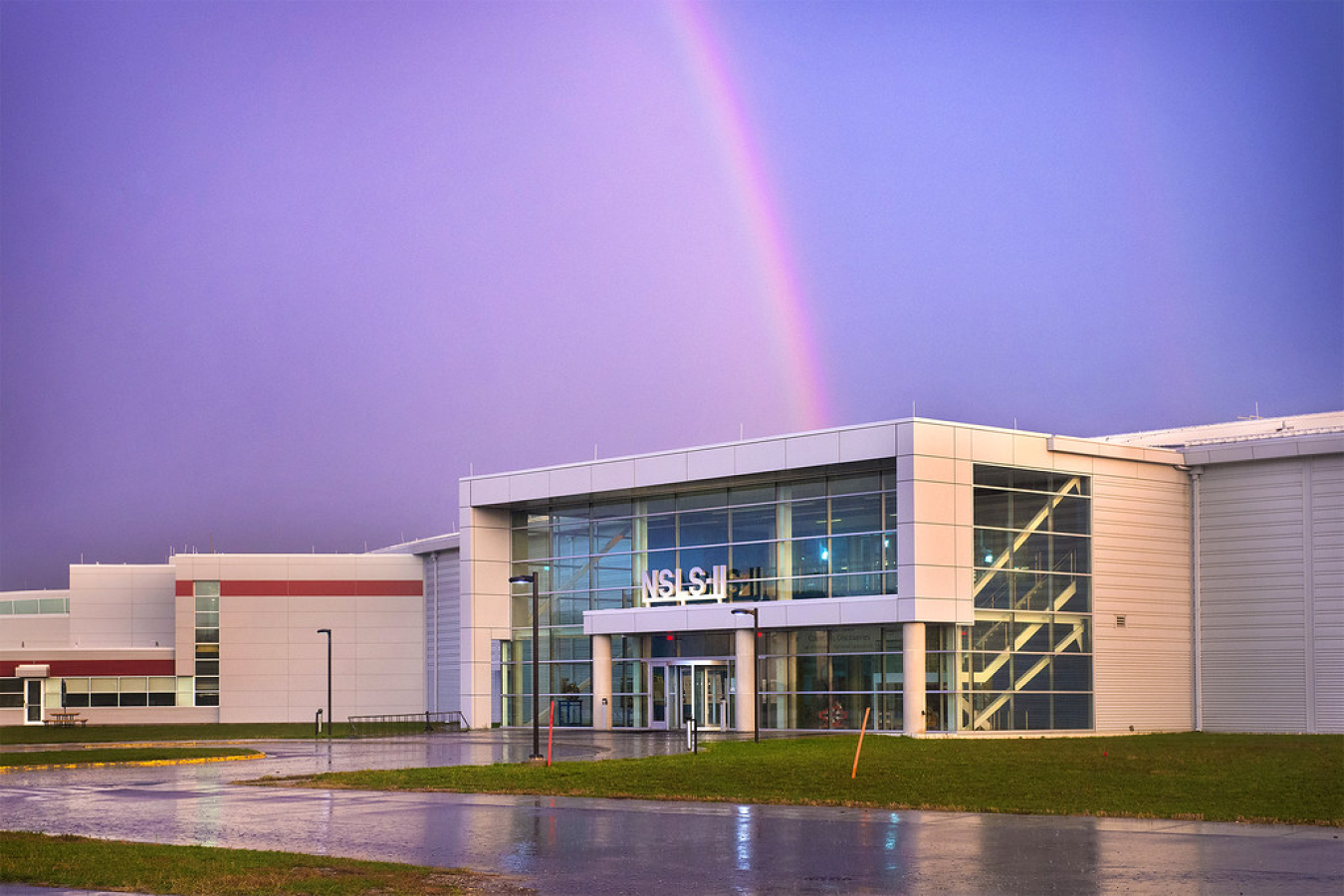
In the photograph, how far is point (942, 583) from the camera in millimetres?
44156

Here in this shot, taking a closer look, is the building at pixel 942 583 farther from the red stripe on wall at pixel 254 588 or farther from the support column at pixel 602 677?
the red stripe on wall at pixel 254 588

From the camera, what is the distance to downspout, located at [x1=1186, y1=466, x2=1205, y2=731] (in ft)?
161

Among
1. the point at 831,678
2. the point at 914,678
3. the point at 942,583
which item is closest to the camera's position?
the point at 914,678

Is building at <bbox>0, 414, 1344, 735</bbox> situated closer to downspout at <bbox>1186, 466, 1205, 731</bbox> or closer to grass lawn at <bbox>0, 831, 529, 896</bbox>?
downspout at <bbox>1186, 466, 1205, 731</bbox>

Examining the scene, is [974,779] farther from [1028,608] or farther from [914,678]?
[1028,608]

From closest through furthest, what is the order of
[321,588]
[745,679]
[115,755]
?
[115,755] → [745,679] → [321,588]

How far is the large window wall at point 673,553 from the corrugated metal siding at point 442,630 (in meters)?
14.5

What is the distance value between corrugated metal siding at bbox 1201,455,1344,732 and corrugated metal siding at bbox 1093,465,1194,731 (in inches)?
32.3

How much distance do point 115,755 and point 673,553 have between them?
20.2 metres

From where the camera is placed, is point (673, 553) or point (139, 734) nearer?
point (673, 553)

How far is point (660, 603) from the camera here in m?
53.2

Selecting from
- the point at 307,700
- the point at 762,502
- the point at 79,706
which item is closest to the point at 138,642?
the point at 79,706

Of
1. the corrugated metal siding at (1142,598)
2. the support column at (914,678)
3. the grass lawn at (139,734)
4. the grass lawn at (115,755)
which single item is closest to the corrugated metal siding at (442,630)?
the grass lawn at (139,734)

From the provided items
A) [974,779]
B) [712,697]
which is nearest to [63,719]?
[712,697]
